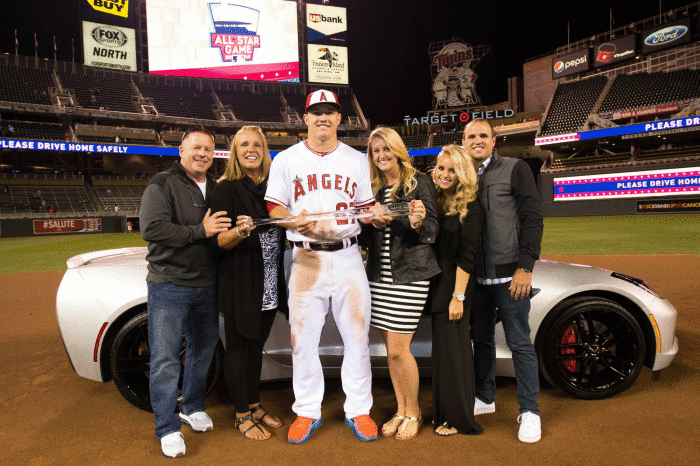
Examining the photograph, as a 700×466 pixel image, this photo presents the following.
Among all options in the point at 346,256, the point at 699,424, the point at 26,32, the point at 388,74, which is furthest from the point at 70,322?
the point at 388,74

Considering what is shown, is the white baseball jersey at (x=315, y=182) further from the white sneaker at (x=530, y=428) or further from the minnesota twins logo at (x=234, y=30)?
the minnesota twins logo at (x=234, y=30)

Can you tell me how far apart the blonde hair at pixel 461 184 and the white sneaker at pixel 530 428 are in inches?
50.1

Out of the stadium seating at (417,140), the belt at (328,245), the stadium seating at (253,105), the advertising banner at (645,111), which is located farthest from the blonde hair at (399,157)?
the stadium seating at (417,140)

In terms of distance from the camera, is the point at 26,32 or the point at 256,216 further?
the point at 26,32

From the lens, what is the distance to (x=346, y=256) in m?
2.79

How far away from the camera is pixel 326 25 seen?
145ft

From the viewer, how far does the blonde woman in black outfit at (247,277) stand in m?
2.79

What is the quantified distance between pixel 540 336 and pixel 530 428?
71 centimetres

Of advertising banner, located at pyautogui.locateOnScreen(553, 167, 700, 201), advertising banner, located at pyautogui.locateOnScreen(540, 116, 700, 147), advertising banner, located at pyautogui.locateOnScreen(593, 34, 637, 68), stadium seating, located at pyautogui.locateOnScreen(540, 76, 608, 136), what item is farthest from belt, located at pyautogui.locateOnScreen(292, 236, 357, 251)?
advertising banner, located at pyautogui.locateOnScreen(593, 34, 637, 68)

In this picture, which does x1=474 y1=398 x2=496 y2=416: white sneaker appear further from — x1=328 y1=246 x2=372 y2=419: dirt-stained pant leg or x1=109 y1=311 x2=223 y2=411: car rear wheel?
x1=109 y1=311 x2=223 y2=411: car rear wheel

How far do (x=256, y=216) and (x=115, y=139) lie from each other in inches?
1572

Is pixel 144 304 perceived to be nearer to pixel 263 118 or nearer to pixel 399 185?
pixel 399 185

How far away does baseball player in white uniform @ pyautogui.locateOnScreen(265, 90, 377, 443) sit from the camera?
2.78 meters

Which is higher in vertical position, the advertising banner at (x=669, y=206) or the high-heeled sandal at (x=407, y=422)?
the advertising banner at (x=669, y=206)
